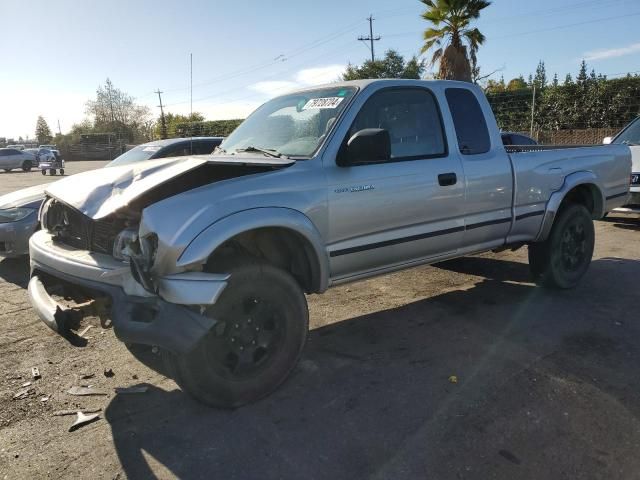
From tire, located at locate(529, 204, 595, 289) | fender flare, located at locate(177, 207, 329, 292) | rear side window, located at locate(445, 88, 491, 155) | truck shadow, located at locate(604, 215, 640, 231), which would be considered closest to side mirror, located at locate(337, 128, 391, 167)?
fender flare, located at locate(177, 207, 329, 292)

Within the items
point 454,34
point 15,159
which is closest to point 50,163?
point 15,159

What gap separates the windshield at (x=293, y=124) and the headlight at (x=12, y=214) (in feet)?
10.6

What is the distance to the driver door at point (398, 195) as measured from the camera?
11.8 feet

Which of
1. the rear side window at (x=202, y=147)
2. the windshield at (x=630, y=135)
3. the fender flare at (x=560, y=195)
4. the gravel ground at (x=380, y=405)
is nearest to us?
the gravel ground at (x=380, y=405)

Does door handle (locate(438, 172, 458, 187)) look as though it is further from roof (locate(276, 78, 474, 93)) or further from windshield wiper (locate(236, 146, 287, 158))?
windshield wiper (locate(236, 146, 287, 158))

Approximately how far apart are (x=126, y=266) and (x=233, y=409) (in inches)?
42.2

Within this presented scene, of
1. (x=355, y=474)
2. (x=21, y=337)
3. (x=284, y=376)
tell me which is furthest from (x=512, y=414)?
(x=21, y=337)

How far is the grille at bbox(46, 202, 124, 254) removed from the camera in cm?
324

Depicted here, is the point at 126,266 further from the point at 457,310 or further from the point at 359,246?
the point at 457,310

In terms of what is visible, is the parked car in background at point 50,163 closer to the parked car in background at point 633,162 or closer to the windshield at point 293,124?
the parked car in background at point 633,162

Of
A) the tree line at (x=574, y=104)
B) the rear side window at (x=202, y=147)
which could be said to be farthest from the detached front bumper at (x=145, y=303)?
the tree line at (x=574, y=104)

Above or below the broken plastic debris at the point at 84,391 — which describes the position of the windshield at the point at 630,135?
above

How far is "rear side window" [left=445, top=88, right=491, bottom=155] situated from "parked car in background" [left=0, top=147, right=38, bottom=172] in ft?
121

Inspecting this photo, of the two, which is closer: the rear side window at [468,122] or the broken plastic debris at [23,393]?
the broken plastic debris at [23,393]
